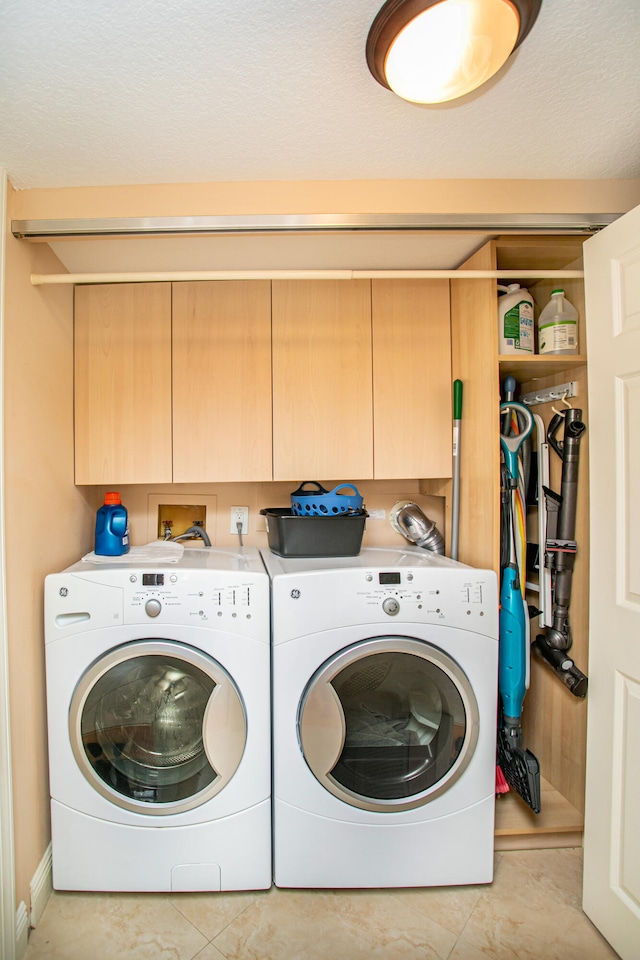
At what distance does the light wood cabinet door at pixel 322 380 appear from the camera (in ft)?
6.52

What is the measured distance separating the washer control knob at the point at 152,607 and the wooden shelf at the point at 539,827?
145cm

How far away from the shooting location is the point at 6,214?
1.46m

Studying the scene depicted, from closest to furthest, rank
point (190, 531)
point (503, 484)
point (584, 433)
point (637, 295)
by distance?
point (637, 295), point (584, 433), point (503, 484), point (190, 531)

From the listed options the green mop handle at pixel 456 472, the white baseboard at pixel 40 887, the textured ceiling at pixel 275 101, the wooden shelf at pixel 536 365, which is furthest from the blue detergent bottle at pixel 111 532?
the wooden shelf at pixel 536 365

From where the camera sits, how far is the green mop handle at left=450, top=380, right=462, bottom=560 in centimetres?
196

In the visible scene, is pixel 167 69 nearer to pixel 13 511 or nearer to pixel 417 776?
pixel 13 511

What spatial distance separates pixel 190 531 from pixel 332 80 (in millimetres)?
1664

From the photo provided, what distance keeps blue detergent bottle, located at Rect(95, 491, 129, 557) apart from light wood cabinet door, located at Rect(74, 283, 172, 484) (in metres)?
0.15

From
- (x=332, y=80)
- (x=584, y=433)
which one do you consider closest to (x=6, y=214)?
(x=332, y=80)

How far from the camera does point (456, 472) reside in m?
1.98

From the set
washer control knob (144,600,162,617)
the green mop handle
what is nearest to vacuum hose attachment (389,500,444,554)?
the green mop handle

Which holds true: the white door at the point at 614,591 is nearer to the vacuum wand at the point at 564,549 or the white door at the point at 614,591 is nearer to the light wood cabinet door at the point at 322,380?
the vacuum wand at the point at 564,549

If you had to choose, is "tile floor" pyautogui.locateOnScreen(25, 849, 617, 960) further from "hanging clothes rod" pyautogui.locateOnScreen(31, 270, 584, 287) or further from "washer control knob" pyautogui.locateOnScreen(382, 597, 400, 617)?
"hanging clothes rod" pyautogui.locateOnScreen(31, 270, 584, 287)

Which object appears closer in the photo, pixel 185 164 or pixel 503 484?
pixel 185 164
